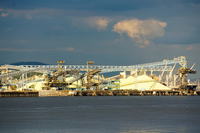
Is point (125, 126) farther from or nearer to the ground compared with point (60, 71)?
nearer to the ground

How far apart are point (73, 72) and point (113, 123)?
130 meters

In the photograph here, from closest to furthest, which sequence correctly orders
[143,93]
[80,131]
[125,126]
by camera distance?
[80,131]
[125,126]
[143,93]

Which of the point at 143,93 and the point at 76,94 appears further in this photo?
the point at 143,93

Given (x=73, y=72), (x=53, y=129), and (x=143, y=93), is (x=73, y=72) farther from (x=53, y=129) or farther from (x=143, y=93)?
(x=53, y=129)

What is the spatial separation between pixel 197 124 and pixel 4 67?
157466 mm

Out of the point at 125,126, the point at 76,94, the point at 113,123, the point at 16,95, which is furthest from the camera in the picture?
the point at 76,94

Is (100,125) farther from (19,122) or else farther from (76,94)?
(76,94)

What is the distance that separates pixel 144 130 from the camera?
149 feet

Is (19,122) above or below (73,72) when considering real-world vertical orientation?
below

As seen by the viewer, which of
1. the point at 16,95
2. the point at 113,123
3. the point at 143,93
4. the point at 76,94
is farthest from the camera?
the point at 143,93

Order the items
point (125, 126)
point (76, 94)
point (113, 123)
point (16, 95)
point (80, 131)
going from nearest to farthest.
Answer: point (80, 131) → point (125, 126) → point (113, 123) → point (16, 95) → point (76, 94)

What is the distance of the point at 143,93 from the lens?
634 feet

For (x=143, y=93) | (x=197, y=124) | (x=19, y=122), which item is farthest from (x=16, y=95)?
(x=197, y=124)

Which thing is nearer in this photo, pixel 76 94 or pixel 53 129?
pixel 53 129
